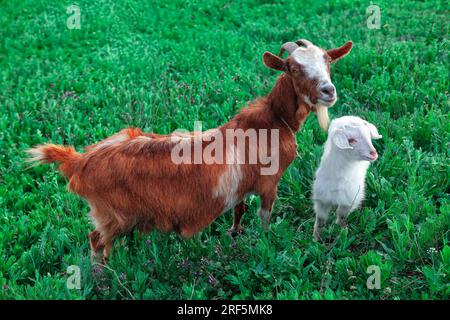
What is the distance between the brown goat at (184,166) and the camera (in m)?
4.33

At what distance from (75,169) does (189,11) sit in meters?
7.77

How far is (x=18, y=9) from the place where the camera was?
11500 millimetres

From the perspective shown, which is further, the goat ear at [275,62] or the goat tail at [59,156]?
the goat ear at [275,62]

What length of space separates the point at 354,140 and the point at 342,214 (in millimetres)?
869

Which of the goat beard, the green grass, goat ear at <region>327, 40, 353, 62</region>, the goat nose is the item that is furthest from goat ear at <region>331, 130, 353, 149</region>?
the green grass

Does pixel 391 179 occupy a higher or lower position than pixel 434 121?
lower

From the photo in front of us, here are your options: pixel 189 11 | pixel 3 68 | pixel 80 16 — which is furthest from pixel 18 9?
pixel 189 11

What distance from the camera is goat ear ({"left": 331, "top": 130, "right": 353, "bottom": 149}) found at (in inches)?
179

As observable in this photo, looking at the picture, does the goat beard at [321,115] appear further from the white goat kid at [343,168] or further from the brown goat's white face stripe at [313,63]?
the brown goat's white face stripe at [313,63]

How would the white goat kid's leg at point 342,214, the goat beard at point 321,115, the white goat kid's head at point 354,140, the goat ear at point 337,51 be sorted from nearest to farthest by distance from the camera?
the white goat kid's head at point 354,140, the goat beard at point 321,115, the goat ear at point 337,51, the white goat kid's leg at point 342,214

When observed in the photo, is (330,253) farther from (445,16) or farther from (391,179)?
(445,16)

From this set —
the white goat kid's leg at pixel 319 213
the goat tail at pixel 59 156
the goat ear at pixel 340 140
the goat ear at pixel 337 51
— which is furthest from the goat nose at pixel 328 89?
the goat tail at pixel 59 156

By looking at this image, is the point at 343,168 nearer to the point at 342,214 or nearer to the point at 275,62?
the point at 342,214

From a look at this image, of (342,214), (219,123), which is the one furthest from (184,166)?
(219,123)
